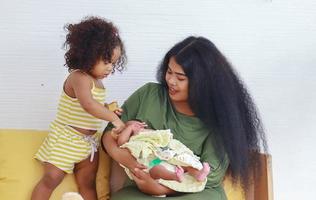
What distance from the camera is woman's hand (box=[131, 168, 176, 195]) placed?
1.14 metres

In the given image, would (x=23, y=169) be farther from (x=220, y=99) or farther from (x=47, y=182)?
(x=220, y=99)

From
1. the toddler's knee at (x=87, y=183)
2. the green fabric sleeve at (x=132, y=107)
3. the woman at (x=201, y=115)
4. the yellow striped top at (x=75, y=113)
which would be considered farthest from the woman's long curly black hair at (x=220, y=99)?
the toddler's knee at (x=87, y=183)

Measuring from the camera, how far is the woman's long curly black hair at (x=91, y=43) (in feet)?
3.79

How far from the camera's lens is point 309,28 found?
5.29 feet

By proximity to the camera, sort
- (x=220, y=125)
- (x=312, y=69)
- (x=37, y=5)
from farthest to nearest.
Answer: (x=312, y=69) < (x=37, y=5) < (x=220, y=125)

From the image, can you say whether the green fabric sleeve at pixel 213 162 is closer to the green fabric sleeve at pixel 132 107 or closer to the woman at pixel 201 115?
the woman at pixel 201 115

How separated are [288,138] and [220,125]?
20.6 inches

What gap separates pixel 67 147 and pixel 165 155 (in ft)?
0.98

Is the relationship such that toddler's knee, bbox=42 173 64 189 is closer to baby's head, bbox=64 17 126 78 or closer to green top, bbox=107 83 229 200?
green top, bbox=107 83 229 200

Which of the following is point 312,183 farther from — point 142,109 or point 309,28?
point 142,109

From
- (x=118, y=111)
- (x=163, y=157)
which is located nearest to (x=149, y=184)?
(x=163, y=157)

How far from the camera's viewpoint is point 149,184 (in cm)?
114

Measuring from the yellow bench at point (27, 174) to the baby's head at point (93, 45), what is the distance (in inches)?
11.2

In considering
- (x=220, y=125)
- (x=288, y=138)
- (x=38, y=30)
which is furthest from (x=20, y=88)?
(x=288, y=138)
